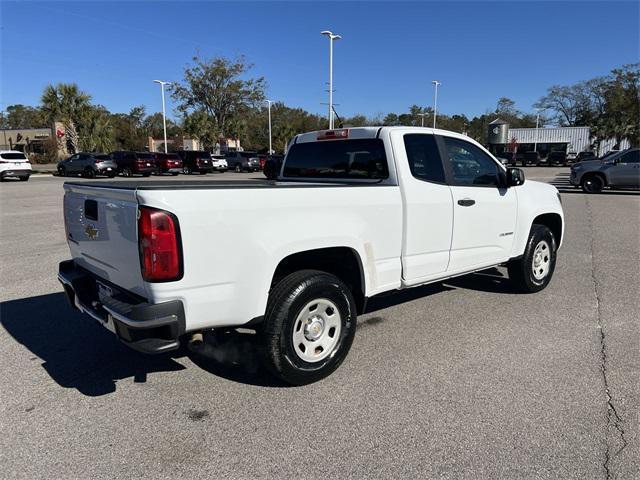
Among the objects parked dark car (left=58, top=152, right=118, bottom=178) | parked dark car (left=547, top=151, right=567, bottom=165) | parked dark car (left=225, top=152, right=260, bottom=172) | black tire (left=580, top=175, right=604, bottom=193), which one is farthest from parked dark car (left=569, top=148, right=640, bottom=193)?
parked dark car (left=547, top=151, right=567, bottom=165)

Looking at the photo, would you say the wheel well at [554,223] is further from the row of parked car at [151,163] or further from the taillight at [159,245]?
the row of parked car at [151,163]

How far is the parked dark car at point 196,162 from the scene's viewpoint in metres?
35.5

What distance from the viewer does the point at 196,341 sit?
3.13 m

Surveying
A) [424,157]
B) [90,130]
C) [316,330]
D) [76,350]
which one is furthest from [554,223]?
[90,130]

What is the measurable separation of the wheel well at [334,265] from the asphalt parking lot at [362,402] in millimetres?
561

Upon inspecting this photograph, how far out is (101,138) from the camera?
40906 mm

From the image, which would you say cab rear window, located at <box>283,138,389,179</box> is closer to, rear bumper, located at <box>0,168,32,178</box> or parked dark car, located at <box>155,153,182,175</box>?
rear bumper, located at <box>0,168,32,178</box>

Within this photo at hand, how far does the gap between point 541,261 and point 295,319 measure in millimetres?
3884

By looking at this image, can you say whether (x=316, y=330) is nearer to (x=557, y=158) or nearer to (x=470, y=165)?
(x=470, y=165)

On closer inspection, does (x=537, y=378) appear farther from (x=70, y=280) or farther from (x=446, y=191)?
(x=70, y=280)

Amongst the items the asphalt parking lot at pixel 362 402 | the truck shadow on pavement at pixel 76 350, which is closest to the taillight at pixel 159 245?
the asphalt parking lot at pixel 362 402

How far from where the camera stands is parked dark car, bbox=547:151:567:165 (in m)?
52.0

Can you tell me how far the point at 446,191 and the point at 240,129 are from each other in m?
52.0

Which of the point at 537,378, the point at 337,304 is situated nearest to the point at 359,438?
the point at 337,304
